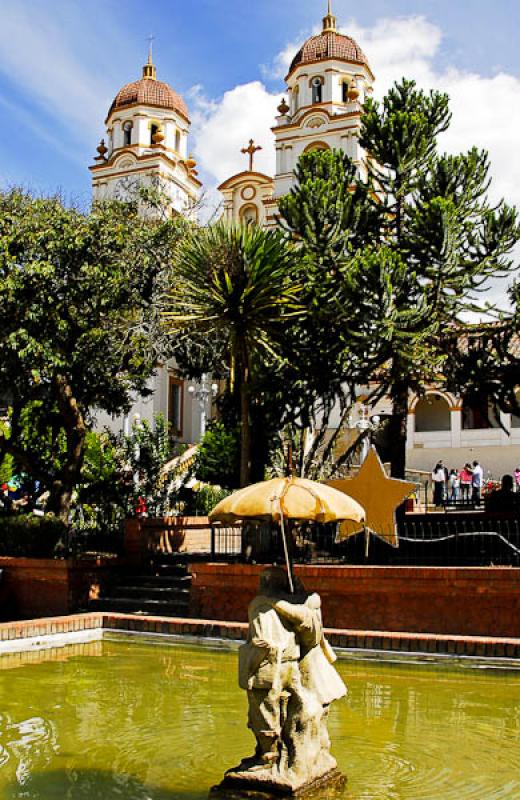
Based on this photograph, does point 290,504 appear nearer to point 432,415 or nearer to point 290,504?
point 290,504

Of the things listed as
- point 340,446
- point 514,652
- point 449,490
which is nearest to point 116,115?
point 340,446

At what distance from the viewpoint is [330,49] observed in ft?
129

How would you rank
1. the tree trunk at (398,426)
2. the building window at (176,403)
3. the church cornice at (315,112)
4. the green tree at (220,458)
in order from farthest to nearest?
the building window at (176,403)
the church cornice at (315,112)
the green tree at (220,458)
the tree trunk at (398,426)

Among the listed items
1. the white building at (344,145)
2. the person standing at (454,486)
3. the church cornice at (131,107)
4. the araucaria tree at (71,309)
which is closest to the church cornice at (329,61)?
the white building at (344,145)

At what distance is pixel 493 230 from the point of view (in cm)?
1380

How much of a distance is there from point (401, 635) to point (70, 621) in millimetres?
4534

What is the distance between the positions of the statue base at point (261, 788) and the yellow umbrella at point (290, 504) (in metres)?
1.51

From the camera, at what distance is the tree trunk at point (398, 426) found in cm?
1419

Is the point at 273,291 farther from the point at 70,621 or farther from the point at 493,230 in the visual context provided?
the point at 70,621

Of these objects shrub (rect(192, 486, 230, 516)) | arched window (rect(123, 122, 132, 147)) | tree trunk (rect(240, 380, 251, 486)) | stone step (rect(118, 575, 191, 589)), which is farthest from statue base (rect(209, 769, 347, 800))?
arched window (rect(123, 122, 132, 147))

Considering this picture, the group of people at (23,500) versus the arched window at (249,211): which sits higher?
the arched window at (249,211)

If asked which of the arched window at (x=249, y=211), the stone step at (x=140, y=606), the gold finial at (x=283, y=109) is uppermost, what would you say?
the gold finial at (x=283, y=109)

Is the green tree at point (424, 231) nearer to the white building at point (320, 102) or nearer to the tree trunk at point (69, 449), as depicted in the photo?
the tree trunk at point (69, 449)

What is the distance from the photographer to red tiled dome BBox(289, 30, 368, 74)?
39219 mm
